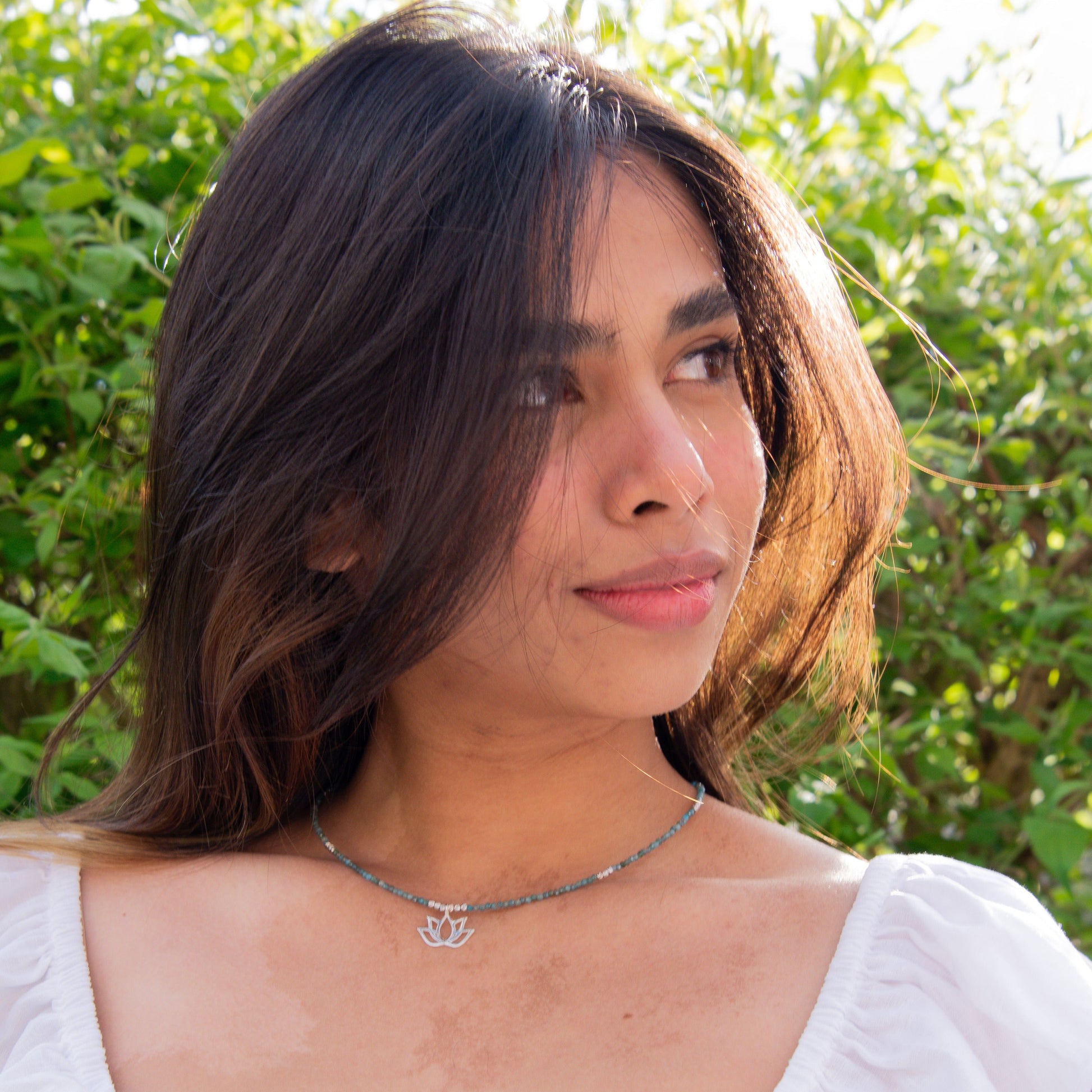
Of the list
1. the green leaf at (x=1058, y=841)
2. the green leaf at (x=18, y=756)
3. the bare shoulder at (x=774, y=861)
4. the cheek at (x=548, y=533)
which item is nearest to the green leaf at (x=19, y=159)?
the green leaf at (x=18, y=756)

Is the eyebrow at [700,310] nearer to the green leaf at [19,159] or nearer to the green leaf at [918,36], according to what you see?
the green leaf at [918,36]

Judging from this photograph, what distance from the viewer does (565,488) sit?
3.94ft

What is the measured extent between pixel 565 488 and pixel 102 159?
1.35 m

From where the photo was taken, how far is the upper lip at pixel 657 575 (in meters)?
1.22

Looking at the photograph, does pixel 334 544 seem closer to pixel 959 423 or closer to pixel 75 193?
pixel 75 193

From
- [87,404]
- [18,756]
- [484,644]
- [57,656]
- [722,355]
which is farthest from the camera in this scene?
[87,404]

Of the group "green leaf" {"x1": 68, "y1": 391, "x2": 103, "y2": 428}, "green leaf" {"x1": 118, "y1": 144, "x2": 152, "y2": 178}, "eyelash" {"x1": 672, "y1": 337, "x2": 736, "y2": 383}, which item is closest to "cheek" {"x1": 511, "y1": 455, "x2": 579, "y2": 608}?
"eyelash" {"x1": 672, "y1": 337, "x2": 736, "y2": 383}

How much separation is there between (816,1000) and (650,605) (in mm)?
458

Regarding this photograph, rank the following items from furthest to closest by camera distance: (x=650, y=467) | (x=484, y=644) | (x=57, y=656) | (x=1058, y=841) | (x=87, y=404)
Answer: (x=87, y=404) < (x=1058, y=841) < (x=57, y=656) < (x=484, y=644) < (x=650, y=467)

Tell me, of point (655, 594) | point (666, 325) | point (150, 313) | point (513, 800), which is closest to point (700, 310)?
point (666, 325)

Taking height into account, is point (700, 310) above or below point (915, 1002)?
above

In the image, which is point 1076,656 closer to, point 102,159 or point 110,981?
point 110,981

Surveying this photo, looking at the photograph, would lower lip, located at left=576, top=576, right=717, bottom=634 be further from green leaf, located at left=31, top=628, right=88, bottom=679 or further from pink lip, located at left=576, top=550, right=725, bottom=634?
green leaf, located at left=31, top=628, right=88, bottom=679

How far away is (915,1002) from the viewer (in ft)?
3.99
